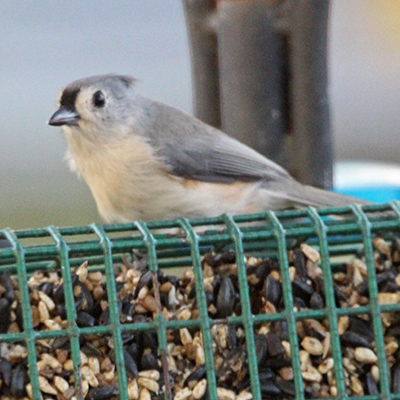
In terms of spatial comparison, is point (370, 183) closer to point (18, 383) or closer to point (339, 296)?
point (339, 296)

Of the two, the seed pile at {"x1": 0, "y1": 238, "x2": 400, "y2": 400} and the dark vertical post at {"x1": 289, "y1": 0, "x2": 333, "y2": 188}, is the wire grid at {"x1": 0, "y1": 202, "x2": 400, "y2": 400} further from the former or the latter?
the dark vertical post at {"x1": 289, "y1": 0, "x2": 333, "y2": 188}

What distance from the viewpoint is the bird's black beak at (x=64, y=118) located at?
4457 mm

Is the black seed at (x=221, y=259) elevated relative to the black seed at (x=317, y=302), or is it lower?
elevated

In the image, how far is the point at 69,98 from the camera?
460 cm

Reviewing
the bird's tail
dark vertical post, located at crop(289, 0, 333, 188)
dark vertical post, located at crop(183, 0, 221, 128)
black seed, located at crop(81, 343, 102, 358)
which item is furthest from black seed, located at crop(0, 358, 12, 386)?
dark vertical post, located at crop(183, 0, 221, 128)

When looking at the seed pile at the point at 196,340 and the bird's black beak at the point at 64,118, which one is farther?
the bird's black beak at the point at 64,118

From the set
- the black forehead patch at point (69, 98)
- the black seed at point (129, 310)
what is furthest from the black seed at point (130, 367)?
the black forehead patch at point (69, 98)

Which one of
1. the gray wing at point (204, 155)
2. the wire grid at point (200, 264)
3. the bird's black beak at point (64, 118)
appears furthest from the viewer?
the gray wing at point (204, 155)

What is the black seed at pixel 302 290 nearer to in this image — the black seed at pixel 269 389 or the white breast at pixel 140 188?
the black seed at pixel 269 389

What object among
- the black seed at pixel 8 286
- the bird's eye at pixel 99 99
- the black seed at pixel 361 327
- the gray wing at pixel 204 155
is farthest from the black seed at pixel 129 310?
the bird's eye at pixel 99 99

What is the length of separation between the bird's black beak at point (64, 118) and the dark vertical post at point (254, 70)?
2.52 ft

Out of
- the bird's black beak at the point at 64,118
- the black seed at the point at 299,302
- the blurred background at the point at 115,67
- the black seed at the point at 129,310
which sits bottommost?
the blurred background at the point at 115,67

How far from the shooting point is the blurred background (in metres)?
12.4

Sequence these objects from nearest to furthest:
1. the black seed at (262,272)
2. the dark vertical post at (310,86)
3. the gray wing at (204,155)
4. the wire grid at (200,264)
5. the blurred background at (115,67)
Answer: the wire grid at (200,264) < the black seed at (262,272) < the dark vertical post at (310,86) < the gray wing at (204,155) < the blurred background at (115,67)
